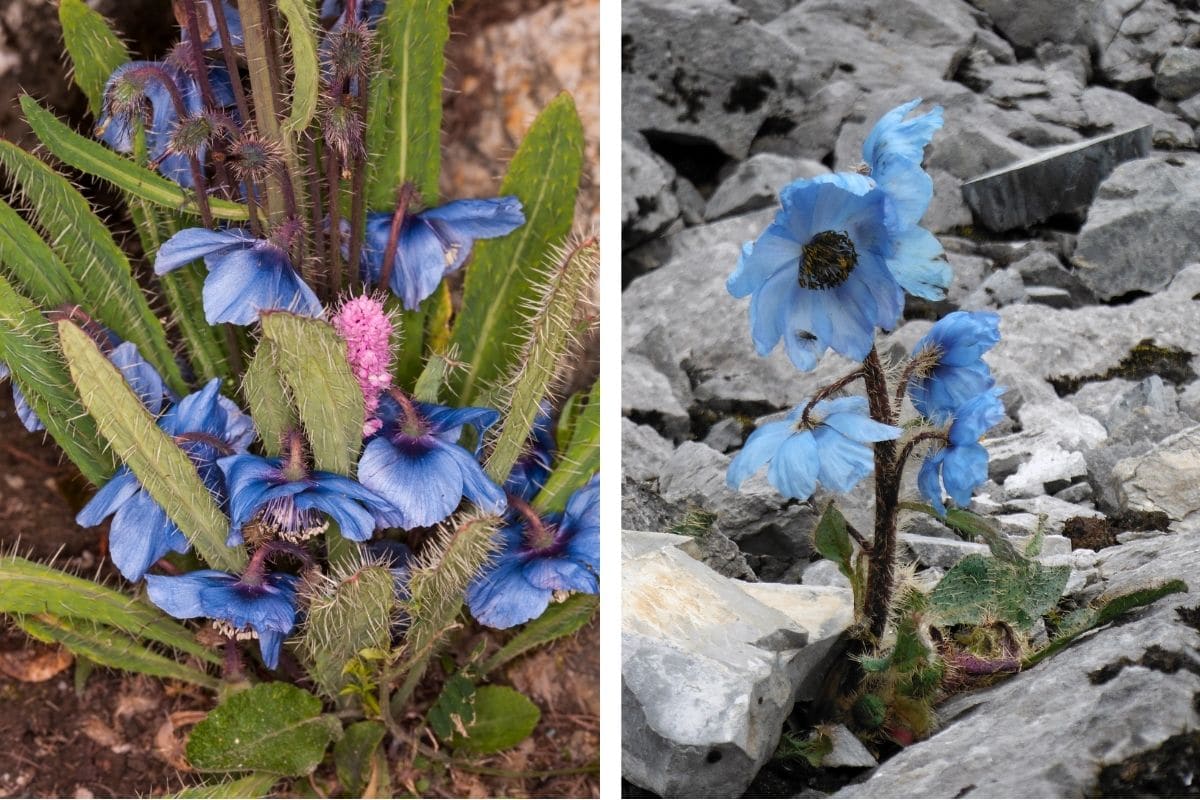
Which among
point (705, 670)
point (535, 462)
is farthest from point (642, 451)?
point (705, 670)

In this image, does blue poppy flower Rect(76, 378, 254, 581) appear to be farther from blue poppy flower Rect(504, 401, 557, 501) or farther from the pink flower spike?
blue poppy flower Rect(504, 401, 557, 501)

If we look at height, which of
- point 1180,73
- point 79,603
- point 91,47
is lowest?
point 79,603

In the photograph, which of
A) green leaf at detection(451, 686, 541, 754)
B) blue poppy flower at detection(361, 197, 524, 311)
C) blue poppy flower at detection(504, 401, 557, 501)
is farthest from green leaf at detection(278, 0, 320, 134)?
green leaf at detection(451, 686, 541, 754)

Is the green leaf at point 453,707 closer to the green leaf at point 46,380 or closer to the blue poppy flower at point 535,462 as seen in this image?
the blue poppy flower at point 535,462

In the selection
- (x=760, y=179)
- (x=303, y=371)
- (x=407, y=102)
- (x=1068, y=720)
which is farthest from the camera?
(x=760, y=179)

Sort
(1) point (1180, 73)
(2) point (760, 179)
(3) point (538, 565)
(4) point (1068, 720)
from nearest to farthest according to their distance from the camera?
(4) point (1068, 720), (3) point (538, 565), (1) point (1180, 73), (2) point (760, 179)

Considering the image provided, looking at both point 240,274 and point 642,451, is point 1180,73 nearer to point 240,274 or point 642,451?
point 642,451
